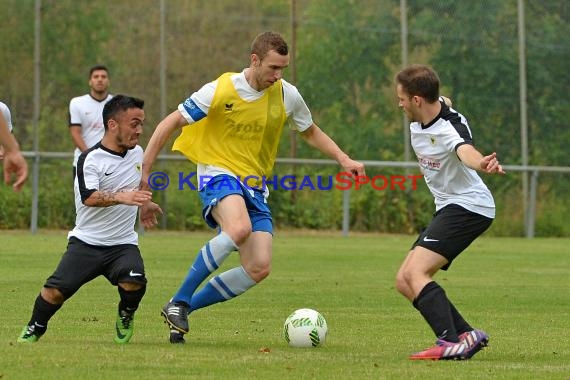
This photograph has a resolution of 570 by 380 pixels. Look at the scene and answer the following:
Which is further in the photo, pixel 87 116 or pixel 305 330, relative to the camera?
pixel 87 116

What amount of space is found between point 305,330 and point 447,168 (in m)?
1.35

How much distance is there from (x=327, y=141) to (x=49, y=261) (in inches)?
272

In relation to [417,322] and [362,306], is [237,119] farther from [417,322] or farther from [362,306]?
[362,306]

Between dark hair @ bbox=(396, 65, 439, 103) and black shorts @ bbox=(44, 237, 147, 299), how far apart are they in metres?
1.94

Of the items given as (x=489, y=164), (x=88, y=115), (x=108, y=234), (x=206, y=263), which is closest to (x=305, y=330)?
(x=206, y=263)

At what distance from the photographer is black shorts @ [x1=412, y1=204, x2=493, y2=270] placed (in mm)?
7645

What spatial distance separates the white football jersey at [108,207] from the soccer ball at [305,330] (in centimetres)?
112

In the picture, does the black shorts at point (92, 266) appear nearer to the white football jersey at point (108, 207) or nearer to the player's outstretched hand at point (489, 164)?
the white football jersey at point (108, 207)

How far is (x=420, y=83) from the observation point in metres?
7.68

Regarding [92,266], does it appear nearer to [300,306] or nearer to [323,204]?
[300,306]

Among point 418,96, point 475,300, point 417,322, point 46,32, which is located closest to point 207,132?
point 418,96

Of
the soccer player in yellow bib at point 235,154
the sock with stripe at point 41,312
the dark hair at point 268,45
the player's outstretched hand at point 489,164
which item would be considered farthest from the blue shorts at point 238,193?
the player's outstretched hand at point 489,164

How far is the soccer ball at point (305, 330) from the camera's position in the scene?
8109 mm

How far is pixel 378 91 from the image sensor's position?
25.3 m
